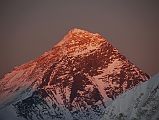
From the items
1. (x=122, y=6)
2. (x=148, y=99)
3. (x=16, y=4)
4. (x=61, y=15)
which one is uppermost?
(x=16, y=4)

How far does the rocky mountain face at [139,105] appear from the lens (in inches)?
365

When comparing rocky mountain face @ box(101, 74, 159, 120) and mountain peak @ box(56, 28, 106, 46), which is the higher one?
mountain peak @ box(56, 28, 106, 46)

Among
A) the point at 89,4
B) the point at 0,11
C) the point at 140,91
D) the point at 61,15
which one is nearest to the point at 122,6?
the point at 89,4

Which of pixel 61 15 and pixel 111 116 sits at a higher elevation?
pixel 61 15

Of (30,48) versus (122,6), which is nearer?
(122,6)

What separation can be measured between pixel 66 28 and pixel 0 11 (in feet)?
5.79

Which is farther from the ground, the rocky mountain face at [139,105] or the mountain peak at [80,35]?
the mountain peak at [80,35]

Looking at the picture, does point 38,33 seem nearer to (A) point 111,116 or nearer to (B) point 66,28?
(B) point 66,28

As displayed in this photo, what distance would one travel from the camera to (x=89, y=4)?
10047 mm

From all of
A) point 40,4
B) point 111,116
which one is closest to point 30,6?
point 40,4

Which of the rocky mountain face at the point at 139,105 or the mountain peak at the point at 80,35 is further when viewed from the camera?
the mountain peak at the point at 80,35

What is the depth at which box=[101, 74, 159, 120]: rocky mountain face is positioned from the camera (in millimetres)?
9266

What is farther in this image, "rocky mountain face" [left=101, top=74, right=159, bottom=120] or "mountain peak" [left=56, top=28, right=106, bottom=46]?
"mountain peak" [left=56, top=28, right=106, bottom=46]

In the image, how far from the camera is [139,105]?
9.87 metres
